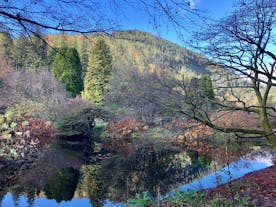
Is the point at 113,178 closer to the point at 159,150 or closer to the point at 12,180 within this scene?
the point at 12,180

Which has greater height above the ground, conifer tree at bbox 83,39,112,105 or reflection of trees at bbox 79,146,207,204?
conifer tree at bbox 83,39,112,105

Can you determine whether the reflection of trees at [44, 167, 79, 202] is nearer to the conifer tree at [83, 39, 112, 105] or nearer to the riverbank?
the riverbank

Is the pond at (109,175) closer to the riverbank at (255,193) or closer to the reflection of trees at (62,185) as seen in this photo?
the reflection of trees at (62,185)

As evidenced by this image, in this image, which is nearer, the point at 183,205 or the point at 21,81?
the point at 183,205

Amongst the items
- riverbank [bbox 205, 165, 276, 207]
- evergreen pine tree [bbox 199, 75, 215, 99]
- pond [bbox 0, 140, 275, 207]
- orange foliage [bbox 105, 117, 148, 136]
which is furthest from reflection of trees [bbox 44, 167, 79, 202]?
orange foliage [bbox 105, 117, 148, 136]

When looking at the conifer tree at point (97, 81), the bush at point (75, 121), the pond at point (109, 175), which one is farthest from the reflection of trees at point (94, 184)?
the conifer tree at point (97, 81)

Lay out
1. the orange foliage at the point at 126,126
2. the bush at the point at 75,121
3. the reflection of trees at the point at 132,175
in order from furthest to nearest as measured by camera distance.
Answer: the orange foliage at the point at 126,126, the bush at the point at 75,121, the reflection of trees at the point at 132,175

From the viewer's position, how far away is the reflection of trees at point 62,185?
708cm

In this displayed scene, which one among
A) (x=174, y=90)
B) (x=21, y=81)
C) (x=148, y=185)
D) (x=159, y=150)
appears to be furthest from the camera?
(x=21, y=81)

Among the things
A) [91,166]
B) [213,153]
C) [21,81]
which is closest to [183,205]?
[91,166]

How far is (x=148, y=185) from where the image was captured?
7.44 m

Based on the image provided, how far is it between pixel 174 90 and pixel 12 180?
5489 mm

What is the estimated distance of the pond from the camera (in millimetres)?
6793

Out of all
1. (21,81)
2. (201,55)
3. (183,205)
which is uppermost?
(21,81)
